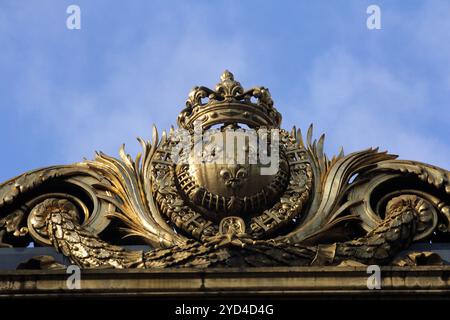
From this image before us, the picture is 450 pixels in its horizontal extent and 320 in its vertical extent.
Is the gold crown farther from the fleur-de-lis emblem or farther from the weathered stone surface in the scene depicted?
the weathered stone surface

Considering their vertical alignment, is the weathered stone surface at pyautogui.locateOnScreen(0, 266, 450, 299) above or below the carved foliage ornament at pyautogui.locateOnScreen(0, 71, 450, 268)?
below

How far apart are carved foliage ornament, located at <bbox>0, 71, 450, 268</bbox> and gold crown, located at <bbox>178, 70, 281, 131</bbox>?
0.03 meters

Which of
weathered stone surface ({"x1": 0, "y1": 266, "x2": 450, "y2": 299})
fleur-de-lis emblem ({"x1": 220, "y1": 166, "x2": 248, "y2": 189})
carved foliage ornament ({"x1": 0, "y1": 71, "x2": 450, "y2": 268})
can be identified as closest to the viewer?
weathered stone surface ({"x1": 0, "y1": 266, "x2": 450, "y2": 299})

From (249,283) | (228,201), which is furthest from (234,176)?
(249,283)

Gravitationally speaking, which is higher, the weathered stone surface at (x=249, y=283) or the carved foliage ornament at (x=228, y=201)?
the carved foliage ornament at (x=228, y=201)

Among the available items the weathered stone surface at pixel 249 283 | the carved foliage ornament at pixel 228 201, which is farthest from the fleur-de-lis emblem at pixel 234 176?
the weathered stone surface at pixel 249 283

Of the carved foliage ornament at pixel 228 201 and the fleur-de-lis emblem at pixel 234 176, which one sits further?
the fleur-de-lis emblem at pixel 234 176

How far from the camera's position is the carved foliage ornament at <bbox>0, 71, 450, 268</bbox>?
21.9 meters

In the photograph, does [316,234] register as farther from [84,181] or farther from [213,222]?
[84,181]

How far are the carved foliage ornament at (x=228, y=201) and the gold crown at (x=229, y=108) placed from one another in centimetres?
3

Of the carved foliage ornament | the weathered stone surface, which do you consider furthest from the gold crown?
the weathered stone surface

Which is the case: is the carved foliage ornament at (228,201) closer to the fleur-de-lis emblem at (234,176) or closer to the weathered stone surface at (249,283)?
the fleur-de-lis emblem at (234,176)

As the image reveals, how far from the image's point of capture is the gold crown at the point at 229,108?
23.0 metres
